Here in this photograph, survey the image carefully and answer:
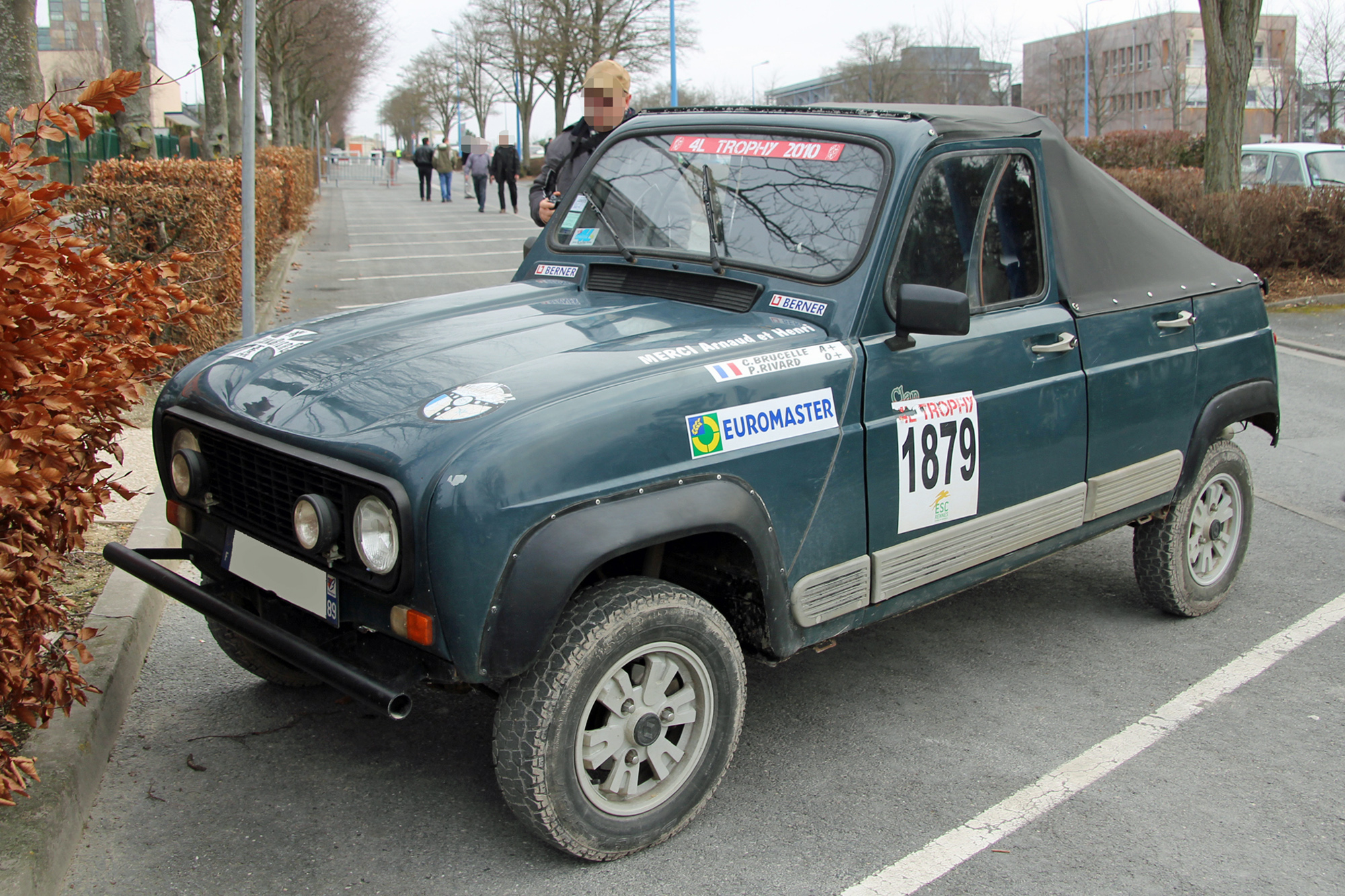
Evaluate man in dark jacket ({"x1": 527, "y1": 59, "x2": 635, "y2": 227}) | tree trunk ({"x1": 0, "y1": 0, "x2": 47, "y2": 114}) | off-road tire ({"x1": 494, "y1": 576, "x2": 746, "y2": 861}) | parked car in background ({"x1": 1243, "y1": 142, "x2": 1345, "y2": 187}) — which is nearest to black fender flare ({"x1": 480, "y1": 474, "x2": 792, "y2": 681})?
off-road tire ({"x1": 494, "y1": 576, "x2": 746, "y2": 861})

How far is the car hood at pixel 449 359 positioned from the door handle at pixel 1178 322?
169 centimetres

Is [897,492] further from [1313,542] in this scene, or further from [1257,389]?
[1313,542]

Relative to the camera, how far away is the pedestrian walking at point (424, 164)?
3644cm

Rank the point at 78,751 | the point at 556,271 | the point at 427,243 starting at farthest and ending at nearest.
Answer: the point at 427,243 → the point at 556,271 → the point at 78,751

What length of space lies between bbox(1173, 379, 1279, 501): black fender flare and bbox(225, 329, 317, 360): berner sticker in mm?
3339

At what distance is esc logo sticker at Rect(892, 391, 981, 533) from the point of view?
3496 mm

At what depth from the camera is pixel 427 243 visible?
70.0 ft

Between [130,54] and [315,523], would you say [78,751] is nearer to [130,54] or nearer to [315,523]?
[315,523]

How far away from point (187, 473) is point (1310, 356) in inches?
428

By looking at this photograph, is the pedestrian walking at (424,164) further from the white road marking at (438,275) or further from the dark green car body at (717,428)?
the dark green car body at (717,428)

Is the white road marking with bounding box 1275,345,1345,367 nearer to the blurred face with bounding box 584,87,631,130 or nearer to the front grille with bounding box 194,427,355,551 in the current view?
the blurred face with bounding box 584,87,631,130

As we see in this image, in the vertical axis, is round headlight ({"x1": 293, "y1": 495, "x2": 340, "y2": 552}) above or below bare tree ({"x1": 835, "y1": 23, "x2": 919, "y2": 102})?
below

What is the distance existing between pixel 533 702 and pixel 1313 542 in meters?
4.70

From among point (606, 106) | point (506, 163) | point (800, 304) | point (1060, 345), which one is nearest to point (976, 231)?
point (1060, 345)
